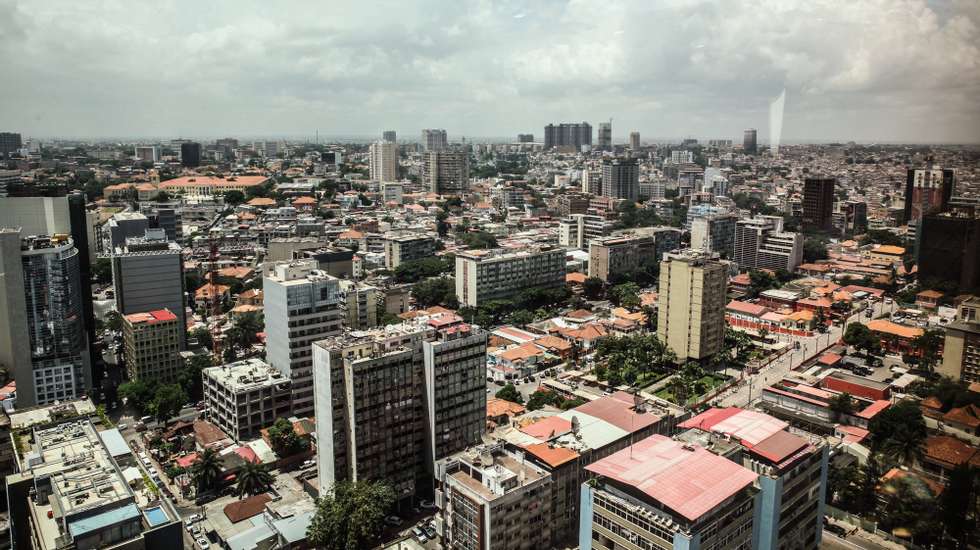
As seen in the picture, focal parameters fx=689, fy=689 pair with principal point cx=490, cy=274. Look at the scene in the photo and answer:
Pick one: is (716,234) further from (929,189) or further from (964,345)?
(964,345)

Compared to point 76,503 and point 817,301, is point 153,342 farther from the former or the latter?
point 817,301

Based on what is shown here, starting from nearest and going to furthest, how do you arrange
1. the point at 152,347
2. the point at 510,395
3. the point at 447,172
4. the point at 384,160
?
the point at 510,395 → the point at 152,347 → the point at 447,172 → the point at 384,160

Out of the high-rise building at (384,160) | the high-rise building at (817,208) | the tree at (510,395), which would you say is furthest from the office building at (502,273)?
the high-rise building at (384,160)

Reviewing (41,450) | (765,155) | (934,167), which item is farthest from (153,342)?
(765,155)

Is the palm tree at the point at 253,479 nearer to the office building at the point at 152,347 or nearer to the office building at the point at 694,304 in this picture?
the office building at the point at 152,347

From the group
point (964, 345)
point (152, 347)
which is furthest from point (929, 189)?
point (152, 347)

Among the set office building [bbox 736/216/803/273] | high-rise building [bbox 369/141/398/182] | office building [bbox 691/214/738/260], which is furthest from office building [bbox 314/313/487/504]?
high-rise building [bbox 369/141/398/182]

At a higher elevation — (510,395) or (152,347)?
(152,347)
